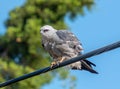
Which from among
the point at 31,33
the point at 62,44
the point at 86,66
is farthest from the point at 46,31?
the point at 31,33

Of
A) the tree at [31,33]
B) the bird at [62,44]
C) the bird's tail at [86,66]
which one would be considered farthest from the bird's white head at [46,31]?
the tree at [31,33]

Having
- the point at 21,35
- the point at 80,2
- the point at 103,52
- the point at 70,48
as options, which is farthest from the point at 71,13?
the point at 103,52

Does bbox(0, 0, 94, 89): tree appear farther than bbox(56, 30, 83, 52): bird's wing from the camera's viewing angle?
Yes

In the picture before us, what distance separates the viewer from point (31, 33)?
63.4 feet

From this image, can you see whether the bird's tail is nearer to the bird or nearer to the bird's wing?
the bird

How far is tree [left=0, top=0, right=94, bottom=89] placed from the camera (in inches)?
756

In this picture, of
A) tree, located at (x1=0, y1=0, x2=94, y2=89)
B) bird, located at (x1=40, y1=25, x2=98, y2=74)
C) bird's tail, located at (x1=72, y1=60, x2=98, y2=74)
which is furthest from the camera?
tree, located at (x1=0, y1=0, x2=94, y2=89)

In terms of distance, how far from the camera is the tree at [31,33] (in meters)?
19.2

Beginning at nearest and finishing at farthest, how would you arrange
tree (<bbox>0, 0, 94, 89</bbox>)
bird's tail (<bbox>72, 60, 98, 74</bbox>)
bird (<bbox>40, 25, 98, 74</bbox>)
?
1. bird's tail (<bbox>72, 60, 98, 74</bbox>)
2. bird (<bbox>40, 25, 98, 74</bbox>)
3. tree (<bbox>0, 0, 94, 89</bbox>)

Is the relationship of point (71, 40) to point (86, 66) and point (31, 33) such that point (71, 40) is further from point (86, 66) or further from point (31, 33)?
point (31, 33)

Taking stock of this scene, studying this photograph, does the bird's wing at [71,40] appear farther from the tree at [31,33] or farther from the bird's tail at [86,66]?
the tree at [31,33]

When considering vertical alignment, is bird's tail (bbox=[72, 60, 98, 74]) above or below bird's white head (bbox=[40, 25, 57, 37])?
below

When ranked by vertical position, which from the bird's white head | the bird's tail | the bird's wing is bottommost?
the bird's tail

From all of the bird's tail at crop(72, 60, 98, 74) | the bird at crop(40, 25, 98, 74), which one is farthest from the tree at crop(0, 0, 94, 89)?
the bird's tail at crop(72, 60, 98, 74)
